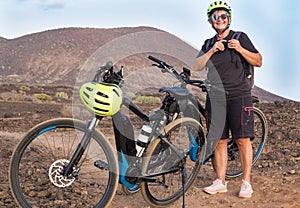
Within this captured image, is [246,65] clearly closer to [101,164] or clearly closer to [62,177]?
[101,164]

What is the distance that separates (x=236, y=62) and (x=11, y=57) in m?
64.3

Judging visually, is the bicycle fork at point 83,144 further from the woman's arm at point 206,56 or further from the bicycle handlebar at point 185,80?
the woman's arm at point 206,56

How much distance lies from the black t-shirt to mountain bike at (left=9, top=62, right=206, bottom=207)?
20.5 inches

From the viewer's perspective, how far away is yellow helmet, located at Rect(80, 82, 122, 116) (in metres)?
4.05

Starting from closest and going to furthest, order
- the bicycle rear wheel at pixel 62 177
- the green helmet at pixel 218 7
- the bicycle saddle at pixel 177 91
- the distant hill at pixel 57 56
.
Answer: the bicycle rear wheel at pixel 62 177 < the bicycle saddle at pixel 177 91 < the green helmet at pixel 218 7 < the distant hill at pixel 57 56

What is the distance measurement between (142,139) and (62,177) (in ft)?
2.85

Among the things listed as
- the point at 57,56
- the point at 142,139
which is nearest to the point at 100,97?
the point at 142,139

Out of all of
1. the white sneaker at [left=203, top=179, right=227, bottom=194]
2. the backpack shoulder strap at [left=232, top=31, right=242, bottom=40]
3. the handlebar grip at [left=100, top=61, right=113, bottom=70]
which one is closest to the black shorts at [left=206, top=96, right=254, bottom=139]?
the white sneaker at [left=203, top=179, right=227, bottom=194]

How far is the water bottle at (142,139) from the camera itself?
4.56 meters

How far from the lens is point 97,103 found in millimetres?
4051

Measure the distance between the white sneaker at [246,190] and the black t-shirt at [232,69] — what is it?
38.8 inches

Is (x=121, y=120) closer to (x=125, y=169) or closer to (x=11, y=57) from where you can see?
(x=125, y=169)

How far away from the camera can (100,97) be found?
4039 mm

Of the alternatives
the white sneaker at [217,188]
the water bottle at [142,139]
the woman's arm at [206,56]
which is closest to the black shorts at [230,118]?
the woman's arm at [206,56]
